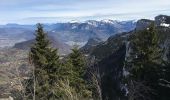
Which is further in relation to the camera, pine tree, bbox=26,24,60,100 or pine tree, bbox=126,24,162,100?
pine tree, bbox=26,24,60,100

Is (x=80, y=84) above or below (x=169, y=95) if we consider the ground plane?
below

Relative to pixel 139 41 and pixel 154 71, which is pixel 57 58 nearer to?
pixel 139 41

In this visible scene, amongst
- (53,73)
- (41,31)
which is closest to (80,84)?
(53,73)

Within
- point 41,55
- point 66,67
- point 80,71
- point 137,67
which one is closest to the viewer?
point 137,67

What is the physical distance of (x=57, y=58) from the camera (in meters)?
42.2

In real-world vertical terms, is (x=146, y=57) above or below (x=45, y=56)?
above

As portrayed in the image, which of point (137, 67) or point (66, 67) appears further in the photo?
point (66, 67)

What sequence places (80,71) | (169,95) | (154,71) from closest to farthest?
1. (169,95)
2. (154,71)
3. (80,71)

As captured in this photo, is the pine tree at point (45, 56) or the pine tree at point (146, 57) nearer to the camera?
the pine tree at point (146, 57)

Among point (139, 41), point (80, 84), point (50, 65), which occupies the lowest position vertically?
point (80, 84)

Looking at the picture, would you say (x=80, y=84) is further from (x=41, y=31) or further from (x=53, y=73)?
(x=41, y=31)

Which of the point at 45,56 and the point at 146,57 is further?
the point at 45,56

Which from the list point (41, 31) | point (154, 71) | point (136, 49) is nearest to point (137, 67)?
point (136, 49)

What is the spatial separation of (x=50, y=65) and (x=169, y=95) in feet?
58.3
